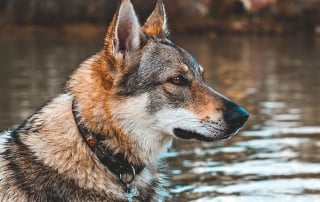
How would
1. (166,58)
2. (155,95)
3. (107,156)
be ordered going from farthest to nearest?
1. (166,58)
2. (155,95)
3. (107,156)

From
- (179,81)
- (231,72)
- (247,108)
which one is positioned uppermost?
(179,81)

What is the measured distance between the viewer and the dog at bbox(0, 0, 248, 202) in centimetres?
464

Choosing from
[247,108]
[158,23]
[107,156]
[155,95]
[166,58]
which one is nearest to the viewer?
[107,156]

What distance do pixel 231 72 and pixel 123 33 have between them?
12460 mm

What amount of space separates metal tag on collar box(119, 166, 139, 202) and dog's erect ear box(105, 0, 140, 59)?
2.72ft

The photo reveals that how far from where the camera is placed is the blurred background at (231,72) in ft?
25.0

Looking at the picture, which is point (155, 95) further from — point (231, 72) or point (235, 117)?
point (231, 72)

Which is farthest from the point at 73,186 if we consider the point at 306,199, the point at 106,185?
the point at 306,199

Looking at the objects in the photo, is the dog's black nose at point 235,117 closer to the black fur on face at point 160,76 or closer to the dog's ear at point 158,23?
the black fur on face at point 160,76

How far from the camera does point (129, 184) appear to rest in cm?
477

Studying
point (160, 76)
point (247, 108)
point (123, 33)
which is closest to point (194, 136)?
point (160, 76)

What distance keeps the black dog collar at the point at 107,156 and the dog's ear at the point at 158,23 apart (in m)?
0.96

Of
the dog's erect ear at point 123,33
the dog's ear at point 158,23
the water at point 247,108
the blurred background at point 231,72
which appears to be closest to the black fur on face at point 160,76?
the dog's erect ear at point 123,33

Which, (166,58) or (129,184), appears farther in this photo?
(166,58)
